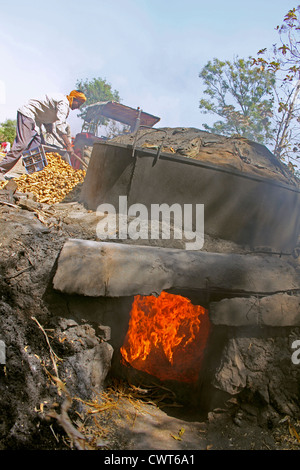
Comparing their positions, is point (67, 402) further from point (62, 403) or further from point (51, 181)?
point (51, 181)

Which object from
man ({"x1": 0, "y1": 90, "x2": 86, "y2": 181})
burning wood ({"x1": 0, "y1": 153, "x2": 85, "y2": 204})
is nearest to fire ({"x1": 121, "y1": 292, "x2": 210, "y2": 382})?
burning wood ({"x1": 0, "y1": 153, "x2": 85, "y2": 204})

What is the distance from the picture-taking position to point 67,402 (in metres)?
2.34

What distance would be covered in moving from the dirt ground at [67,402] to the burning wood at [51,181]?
2.58m

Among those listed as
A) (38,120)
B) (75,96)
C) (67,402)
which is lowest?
(67,402)

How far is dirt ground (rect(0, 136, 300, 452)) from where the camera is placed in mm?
2234

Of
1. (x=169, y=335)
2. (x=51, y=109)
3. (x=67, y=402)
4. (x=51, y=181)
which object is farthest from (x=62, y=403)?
(x=51, y=109)

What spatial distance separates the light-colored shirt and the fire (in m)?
5.44

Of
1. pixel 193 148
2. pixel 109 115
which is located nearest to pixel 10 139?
pixel 109 115

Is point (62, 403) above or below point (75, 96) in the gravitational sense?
below

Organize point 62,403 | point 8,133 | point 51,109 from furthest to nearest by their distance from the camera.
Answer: point 8,133
point 51,109
point 62,403

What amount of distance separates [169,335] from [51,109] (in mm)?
6145

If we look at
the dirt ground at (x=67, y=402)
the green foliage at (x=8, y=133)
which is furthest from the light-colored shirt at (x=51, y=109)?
the green foliage at (x=8, y=133)

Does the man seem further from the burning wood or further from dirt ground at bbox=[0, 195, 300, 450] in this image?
dirt ground at bbox=[0, 195, 300, 450]

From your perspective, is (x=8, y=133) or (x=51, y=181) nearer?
(x=51, y=181)
